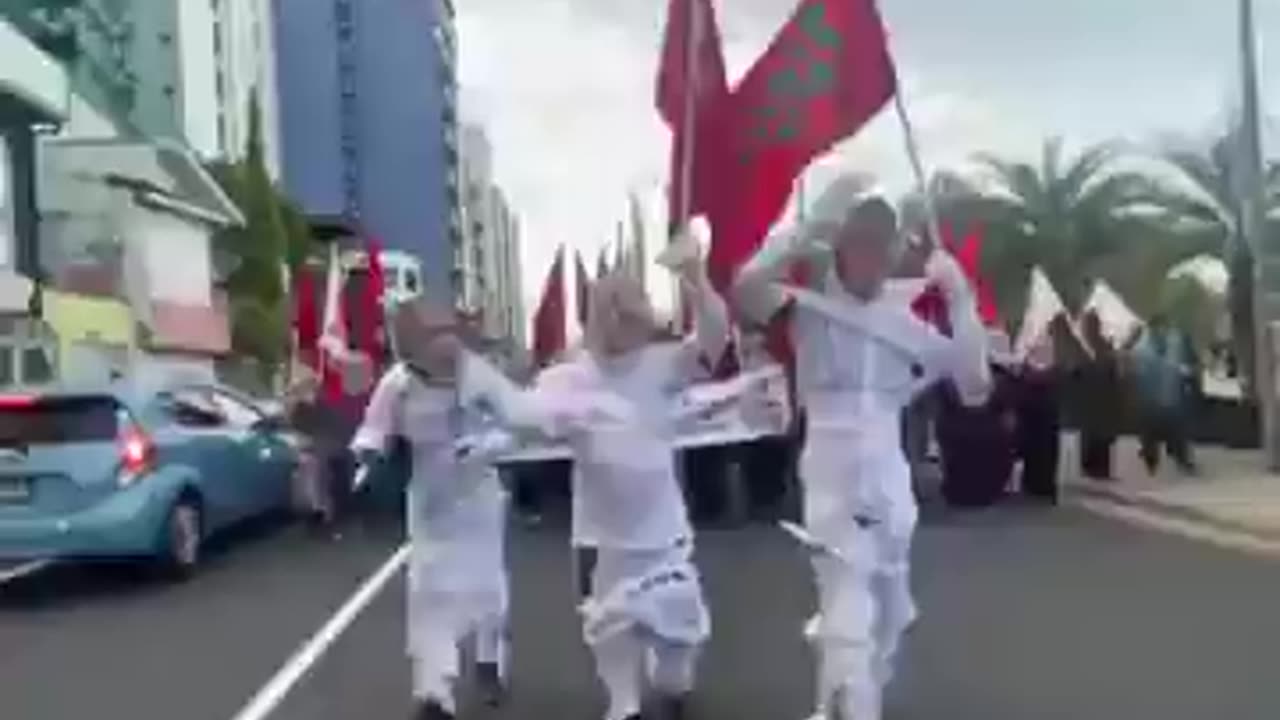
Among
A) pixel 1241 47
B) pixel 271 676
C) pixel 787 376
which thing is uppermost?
pixel 1241 47

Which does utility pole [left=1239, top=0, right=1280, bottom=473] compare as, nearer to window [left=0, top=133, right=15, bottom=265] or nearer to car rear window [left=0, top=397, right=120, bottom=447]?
car rear window [left=0, top=397, right=120, bottom=447]

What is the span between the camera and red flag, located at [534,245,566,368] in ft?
58.7

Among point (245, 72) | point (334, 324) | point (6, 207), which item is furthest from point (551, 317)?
point (245, 72)

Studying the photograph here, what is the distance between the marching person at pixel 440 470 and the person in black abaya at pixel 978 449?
11633mm

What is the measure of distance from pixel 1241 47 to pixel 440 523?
17353mm

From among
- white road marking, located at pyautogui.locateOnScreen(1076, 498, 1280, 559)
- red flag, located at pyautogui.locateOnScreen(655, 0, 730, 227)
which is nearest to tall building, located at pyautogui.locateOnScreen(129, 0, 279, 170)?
white road marking, located at pyautogui.locateOnScreen(1076, 498, 1280, 559)

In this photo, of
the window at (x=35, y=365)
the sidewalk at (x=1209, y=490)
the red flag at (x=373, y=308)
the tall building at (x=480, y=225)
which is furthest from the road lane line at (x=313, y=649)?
the tall building at (x=480, y=225)

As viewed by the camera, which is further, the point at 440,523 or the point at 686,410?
the point at 440,523

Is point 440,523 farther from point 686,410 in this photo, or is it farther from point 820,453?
point 820,453

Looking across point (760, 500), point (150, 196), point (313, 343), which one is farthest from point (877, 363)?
point (150, 196)

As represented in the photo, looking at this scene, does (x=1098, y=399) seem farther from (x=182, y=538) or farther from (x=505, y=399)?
(x=505, y=399)

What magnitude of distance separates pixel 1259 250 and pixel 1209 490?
14.1 feet

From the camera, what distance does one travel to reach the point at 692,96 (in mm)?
8789

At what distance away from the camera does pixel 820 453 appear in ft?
24.9
